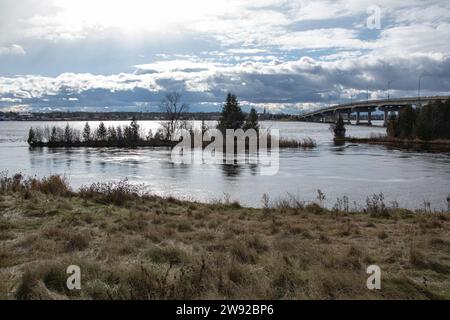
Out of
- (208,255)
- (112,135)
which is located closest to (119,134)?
(112,135)

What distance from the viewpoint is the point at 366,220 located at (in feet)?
55.8

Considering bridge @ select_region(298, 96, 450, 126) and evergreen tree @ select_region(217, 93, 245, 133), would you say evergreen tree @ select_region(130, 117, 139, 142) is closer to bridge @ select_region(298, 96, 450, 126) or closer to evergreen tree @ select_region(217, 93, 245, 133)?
evergreen tree @ select_region(217, 93, 245, 133)

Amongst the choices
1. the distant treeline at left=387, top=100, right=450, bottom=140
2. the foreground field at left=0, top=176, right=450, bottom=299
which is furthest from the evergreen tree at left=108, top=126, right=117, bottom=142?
the foreground field at left=0, top=176, right=450, bottom=299

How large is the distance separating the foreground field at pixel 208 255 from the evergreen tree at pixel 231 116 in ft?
242

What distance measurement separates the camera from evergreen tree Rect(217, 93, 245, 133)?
90312mm

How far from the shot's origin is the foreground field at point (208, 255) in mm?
7055

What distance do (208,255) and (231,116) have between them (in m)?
81.6

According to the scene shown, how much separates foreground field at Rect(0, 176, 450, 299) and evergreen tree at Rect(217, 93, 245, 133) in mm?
73644

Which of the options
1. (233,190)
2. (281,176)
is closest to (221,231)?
(233,190)

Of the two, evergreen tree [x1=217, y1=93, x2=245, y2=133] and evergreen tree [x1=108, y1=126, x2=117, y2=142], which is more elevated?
evergreen tree [x1=217, y1=93, x2=245, y2=133]

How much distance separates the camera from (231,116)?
296ft

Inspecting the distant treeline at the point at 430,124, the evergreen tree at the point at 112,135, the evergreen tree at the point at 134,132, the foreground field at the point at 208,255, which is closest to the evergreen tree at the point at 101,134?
the evergreen tree at the point at 112,135

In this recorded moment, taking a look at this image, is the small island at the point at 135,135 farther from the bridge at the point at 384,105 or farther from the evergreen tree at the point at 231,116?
the bridge at the point at 384,105
